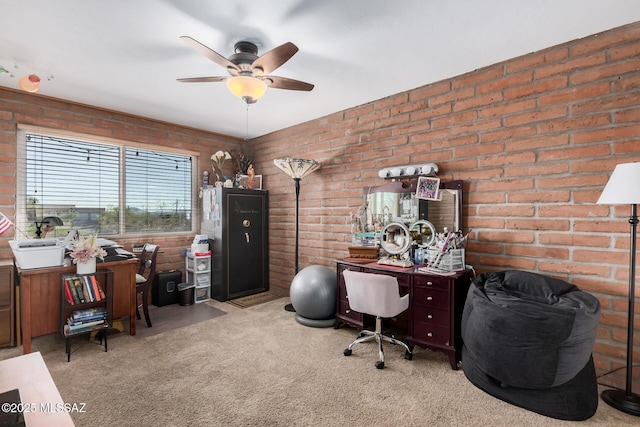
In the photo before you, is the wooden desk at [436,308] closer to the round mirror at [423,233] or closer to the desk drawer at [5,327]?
the round mirror at [423,233]

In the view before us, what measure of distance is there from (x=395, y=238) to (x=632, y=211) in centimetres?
170

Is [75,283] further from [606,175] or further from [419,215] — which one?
[606,175]

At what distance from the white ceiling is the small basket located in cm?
163

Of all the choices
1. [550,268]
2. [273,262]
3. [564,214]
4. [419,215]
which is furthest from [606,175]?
[273,262]

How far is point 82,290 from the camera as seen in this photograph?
2.79 metres

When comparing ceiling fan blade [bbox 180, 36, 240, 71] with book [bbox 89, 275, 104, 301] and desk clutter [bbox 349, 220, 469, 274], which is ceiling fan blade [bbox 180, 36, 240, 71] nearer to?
desk clutter [bbox 349, 220, 469, 274]

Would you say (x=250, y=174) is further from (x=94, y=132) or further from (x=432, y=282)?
(x=432, y=282)

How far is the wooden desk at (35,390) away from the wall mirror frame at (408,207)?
2804 mm

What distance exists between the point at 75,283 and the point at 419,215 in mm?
3264

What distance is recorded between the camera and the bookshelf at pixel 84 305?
2693mm

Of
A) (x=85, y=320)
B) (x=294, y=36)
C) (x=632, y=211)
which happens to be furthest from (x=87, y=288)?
(x=632, y=211)

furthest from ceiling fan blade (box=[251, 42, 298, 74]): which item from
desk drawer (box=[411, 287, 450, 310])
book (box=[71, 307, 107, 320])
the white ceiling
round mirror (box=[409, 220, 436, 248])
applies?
book (box=[71, 307, 107, 320])

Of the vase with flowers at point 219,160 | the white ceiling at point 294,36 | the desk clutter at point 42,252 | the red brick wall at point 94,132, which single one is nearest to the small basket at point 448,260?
the white ceiling at point 294,36

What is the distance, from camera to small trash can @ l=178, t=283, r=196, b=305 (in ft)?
13.6
